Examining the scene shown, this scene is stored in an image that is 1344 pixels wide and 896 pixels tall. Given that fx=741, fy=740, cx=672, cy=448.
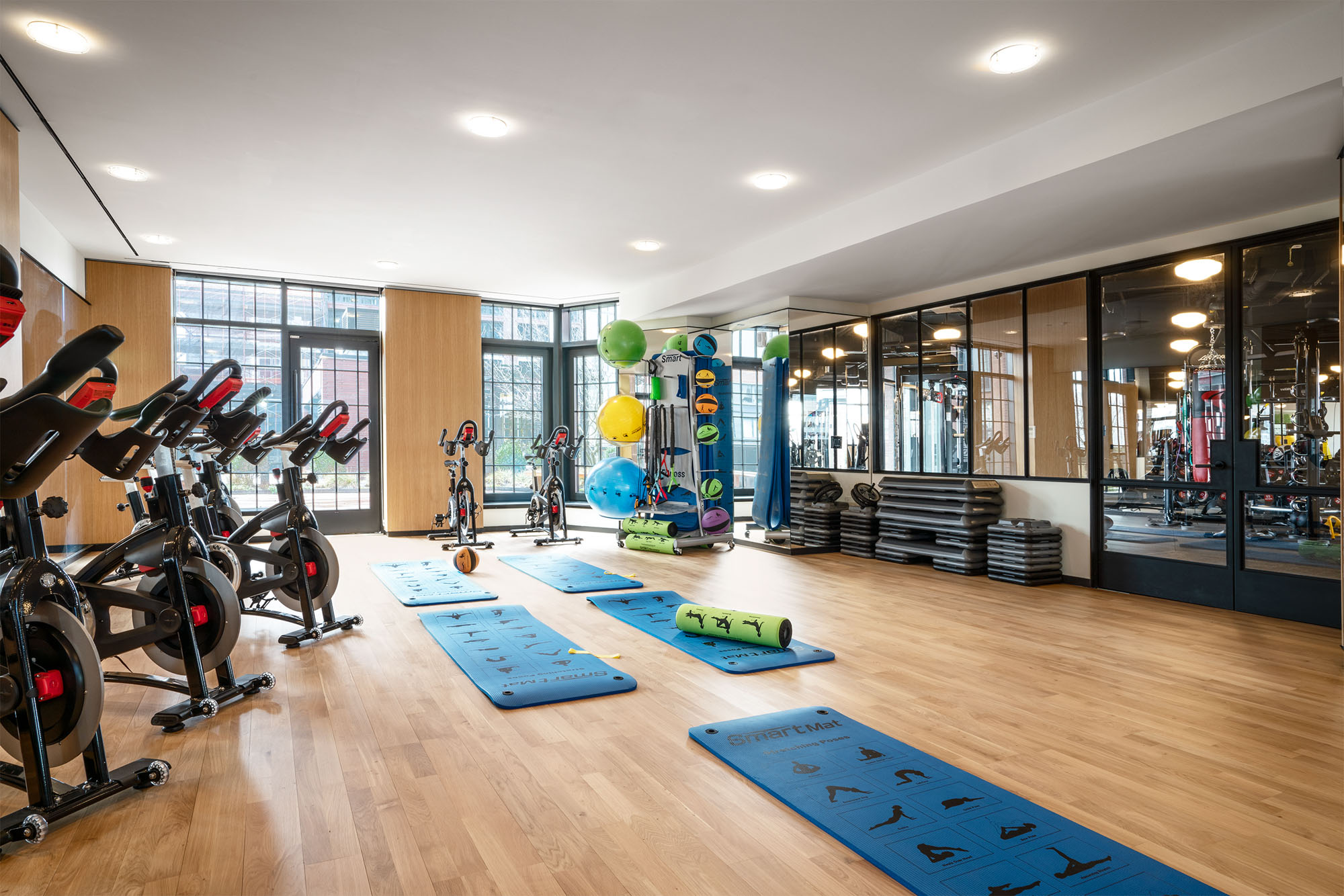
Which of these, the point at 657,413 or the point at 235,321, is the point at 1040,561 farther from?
the point at 235,321

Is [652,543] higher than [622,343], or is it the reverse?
[622,343]

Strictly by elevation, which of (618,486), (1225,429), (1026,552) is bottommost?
(1026,552)

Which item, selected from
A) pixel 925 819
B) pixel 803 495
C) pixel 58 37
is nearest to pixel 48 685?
pixel 925 819

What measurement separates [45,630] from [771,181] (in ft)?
15.6

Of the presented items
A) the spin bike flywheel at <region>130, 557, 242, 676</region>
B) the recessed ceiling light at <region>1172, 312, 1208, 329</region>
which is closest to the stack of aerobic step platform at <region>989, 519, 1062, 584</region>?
the recessed ceiling light at <region>1172, 312, 1208, 329</region>

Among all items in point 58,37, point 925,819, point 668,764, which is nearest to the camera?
point 925,819

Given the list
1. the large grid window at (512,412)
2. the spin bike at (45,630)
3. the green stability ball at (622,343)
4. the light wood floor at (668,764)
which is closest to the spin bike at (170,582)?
the light wood floor at (668,764)

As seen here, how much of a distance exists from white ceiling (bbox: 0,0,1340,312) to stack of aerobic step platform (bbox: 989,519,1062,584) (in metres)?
2.38

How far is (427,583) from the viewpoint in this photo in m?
6.03

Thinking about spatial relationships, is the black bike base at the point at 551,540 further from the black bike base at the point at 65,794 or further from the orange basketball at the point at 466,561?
the black bike base at the point at 65,794

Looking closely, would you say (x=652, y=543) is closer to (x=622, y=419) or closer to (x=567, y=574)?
(x=622, y=419)

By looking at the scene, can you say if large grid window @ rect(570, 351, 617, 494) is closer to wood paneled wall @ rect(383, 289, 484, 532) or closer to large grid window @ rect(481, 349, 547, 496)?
large grid window @ rect(481, 349, 547, 496)

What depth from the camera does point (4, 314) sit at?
1875mm

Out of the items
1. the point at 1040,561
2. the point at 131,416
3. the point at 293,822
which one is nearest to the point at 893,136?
the point at 1040,561
